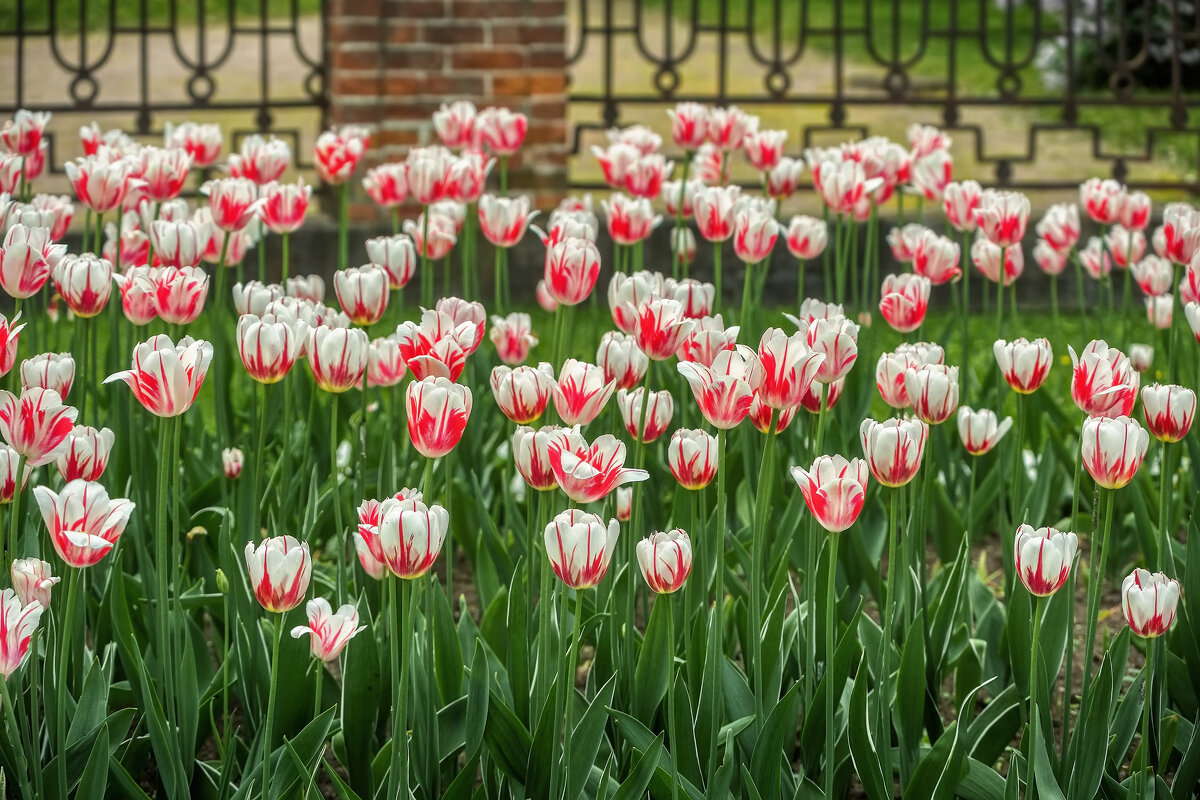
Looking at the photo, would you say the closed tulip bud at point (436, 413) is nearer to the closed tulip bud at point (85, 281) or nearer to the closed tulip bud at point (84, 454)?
the closed tulip bud at point (84, 454)

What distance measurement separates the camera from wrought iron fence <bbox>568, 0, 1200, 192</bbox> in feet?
19.5

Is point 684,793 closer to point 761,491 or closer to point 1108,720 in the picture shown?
point 761,491

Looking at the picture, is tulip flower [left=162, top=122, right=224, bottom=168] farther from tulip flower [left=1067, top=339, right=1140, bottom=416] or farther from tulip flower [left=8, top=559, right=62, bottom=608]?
tulip flower [left=1067, top=339, right=1140, bottom=416]

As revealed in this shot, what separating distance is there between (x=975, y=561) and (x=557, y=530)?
1.83m

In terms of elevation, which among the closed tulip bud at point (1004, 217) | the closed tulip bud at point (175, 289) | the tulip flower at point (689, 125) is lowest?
the closed tulip bud at point (175, 289)

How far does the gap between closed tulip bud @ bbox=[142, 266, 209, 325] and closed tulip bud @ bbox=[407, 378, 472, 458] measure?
529 millimetres

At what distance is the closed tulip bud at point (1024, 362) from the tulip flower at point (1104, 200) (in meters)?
1.03

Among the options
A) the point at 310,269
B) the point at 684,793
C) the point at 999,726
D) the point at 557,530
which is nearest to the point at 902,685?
the point at 999,726

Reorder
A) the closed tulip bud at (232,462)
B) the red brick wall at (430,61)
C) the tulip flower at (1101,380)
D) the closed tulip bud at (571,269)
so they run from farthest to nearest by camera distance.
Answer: the red brick wall at (430,61) → the closed tulip bud at (232,462) → the closed tulip bud at (571,269) → the tulip flower at (1101,380)

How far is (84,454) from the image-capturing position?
5.74ft

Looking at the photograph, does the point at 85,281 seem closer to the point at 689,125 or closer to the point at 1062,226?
the point at 689,125

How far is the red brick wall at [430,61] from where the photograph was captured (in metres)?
A: 5.59

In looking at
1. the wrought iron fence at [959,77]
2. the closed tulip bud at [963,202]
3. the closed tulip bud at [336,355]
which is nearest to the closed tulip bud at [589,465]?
the closed tulip bud at [336,355]

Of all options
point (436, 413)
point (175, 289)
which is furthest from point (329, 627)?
point (175, 289)
